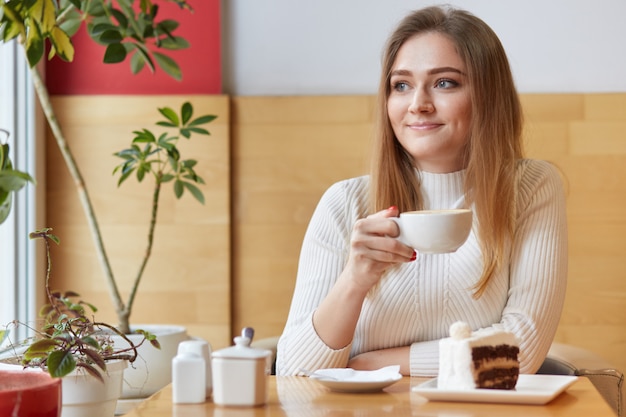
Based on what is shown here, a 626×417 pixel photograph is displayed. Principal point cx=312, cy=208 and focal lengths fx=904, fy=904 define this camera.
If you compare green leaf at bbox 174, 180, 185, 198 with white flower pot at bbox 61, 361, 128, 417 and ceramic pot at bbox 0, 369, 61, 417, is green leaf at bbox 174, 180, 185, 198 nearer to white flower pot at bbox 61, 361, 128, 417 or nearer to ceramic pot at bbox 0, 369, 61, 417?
white flower pot at bbox 61, 361, 128, 417

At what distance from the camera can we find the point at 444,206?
199 cm

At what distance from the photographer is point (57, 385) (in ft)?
4.14

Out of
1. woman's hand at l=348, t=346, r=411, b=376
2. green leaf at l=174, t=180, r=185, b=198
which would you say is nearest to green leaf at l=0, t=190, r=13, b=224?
woman's hand at l=348, t=346, r=411, b=376

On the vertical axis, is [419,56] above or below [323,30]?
below

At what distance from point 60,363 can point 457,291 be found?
0.89 metres

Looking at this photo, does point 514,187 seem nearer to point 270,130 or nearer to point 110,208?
point 270,130

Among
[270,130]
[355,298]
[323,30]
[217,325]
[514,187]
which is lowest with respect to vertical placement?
[217,325]

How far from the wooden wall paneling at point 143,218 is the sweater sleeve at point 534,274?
3.85ft

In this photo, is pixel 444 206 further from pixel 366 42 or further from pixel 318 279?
pixel 366 42

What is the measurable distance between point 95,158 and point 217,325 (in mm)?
657

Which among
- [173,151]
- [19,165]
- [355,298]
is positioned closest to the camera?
[355,298]

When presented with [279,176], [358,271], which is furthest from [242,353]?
[279,176]

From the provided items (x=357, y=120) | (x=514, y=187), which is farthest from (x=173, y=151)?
(x=514, y=187)

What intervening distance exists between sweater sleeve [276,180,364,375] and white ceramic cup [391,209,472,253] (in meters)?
0.49
